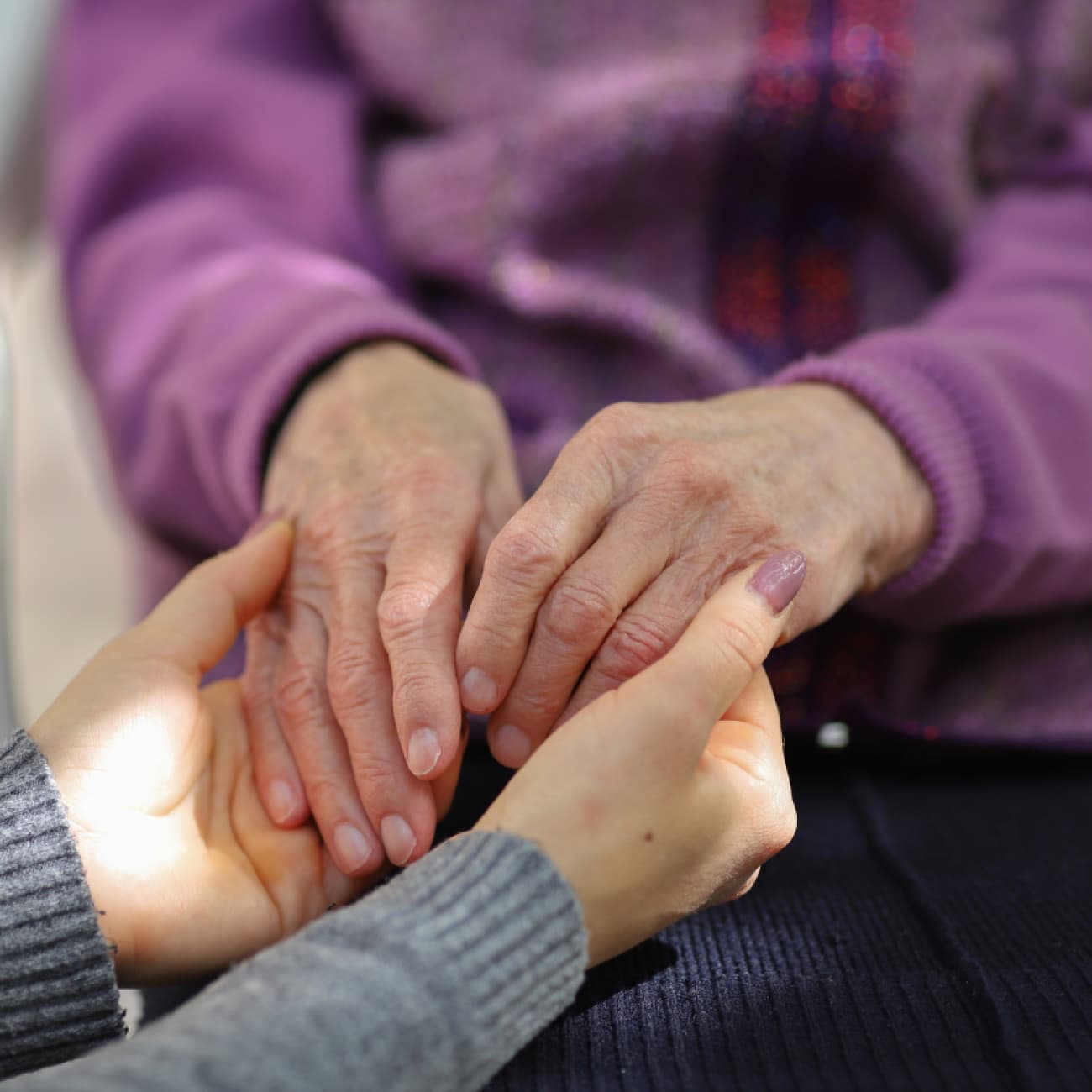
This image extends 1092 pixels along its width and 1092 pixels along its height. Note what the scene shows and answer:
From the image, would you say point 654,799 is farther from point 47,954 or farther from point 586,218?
point 586,218

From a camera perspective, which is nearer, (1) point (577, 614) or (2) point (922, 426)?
(1) point (577, 614)

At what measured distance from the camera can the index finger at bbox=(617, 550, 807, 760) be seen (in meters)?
0.48

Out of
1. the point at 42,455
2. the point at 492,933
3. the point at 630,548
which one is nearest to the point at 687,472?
the point at 630,548

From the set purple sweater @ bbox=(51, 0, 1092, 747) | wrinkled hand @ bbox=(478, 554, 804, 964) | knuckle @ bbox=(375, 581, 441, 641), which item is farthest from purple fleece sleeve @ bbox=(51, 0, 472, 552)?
wrinkled hand @ bbox=(478, 554, 804, 964)

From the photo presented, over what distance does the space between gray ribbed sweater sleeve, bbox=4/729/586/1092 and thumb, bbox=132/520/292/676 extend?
0.68 ft

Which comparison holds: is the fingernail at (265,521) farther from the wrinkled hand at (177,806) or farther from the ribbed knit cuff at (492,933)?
the ribbed knit cuff at (492,933)

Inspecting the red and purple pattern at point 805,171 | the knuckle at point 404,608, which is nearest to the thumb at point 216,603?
the knuckle at point 404,608

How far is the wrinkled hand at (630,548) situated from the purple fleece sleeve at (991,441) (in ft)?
0.29

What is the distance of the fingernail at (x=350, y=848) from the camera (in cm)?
58

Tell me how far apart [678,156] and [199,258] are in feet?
1.33

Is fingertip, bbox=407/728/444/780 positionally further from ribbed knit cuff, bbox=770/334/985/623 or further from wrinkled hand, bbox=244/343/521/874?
ribbed knit cuff, bbox=770/334/985/623

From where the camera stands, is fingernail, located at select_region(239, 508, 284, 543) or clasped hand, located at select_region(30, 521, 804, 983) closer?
clasped hand, located at select_region(30, 521, 804, 983)

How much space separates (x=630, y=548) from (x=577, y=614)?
0.05m

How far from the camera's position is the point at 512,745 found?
1.94 feet
